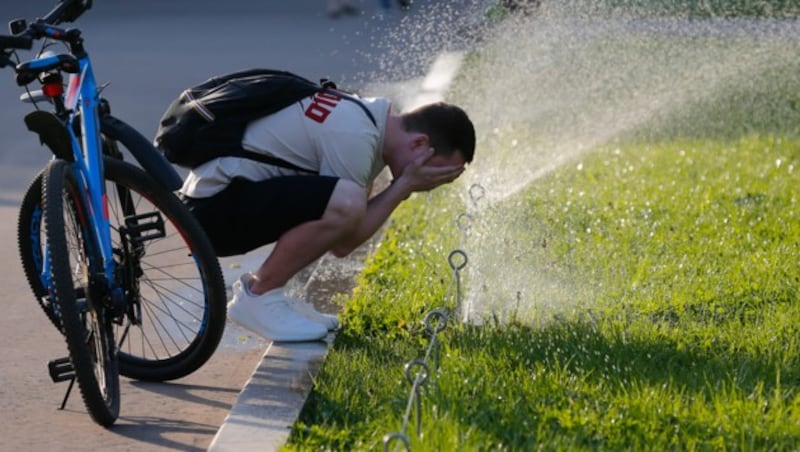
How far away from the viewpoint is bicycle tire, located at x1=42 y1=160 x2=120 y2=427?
484 cm

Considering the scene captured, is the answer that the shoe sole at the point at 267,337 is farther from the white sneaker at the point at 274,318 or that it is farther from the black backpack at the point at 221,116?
the black backpack at the point at 221,116

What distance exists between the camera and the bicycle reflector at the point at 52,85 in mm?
5320

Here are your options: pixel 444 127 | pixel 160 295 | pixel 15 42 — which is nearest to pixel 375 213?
pixel 444 127

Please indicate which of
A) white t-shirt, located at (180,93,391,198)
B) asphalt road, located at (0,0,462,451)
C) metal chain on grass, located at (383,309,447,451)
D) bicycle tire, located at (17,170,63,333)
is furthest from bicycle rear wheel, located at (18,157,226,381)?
metal chain on grass, located at (383,309,447,451)

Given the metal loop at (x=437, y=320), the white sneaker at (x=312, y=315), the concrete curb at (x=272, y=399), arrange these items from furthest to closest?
the white sneaker at (x=312, y=315), the metal loop at (x=437, y=320), the concrete curb at (x=272, y=399)

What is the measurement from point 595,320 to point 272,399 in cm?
134

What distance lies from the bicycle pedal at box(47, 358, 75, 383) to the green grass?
2.60ft

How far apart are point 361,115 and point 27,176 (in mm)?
4530

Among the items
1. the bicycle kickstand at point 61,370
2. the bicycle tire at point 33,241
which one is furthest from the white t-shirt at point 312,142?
the bicycle kickstand at point 61,370

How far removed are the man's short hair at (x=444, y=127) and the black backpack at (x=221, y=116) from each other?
0.18 meters

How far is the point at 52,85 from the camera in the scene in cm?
533

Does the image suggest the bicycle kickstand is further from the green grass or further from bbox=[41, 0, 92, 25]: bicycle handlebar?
bbox=[41, 0, 92, 25]: bicycle handlebar

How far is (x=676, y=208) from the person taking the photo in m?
8.16

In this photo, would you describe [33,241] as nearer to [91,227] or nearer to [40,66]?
[91,227]
